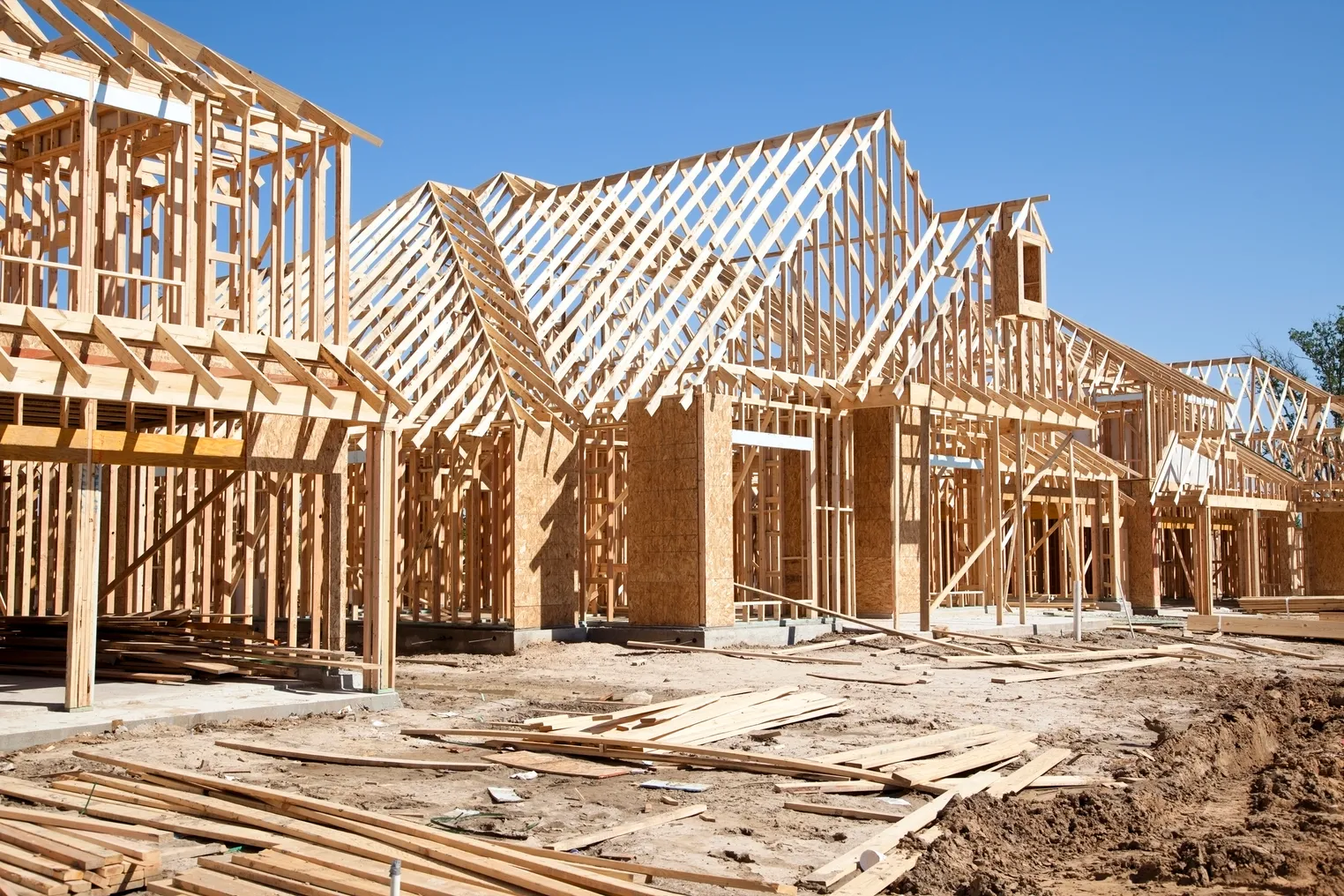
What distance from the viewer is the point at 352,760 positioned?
916 centimetres

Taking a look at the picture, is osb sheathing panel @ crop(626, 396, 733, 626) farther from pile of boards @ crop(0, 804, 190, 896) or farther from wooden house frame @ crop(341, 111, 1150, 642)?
pile of boards @ crop(0, 804, 190, 896)

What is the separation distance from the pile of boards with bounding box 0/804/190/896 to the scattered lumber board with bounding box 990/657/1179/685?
9852mm

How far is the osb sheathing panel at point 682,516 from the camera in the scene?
1862cm

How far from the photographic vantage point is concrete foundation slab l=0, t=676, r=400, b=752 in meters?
9.97

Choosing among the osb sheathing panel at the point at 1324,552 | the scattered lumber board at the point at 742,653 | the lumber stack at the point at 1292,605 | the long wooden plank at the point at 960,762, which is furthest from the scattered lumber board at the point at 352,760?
the osb sheathing panel at the point at 1324,552

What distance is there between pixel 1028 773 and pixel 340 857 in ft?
15.4

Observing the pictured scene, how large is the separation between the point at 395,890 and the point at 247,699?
7.09 meters

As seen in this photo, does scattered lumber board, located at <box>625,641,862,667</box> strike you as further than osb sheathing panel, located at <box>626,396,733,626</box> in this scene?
No

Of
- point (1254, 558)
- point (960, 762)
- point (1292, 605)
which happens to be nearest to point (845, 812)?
point (960, 762)

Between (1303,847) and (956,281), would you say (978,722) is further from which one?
(956,281)

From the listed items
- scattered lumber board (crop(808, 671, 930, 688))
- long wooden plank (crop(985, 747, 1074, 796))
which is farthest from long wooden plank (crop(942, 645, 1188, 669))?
long wooden plank (crop(985, 747, 1074, 796))

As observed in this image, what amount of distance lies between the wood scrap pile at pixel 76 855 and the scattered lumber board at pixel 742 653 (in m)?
10.6

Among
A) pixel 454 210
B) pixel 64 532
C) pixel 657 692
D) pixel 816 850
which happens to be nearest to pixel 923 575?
pixel 657 692

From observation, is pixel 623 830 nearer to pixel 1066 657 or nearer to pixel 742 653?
pixel 742 653
